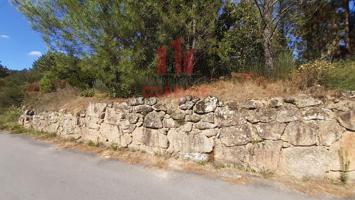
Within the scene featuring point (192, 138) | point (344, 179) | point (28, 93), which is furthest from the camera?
point (28, 93)

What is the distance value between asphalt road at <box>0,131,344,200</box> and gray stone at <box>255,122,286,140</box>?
1131 millimetres

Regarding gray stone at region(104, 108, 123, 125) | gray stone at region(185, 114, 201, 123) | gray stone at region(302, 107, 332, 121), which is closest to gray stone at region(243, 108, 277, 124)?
gray stone at region(302, 107, 332, 121)

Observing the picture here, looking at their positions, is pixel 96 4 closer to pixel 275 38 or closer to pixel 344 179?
pixel 275 38

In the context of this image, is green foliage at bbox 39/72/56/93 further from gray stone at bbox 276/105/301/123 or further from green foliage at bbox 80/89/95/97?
gray stone at bbox 276/105/301/123

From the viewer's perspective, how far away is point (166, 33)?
30.1 feet

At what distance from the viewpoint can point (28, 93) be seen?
18719mm

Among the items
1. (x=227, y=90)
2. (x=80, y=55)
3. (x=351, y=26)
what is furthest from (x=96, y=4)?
(x=351, y=26)

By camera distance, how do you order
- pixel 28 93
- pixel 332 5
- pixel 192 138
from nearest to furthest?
pixel 192 138
pixel 332 5
pixel 28 93

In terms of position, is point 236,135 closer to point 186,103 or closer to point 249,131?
point 249,131

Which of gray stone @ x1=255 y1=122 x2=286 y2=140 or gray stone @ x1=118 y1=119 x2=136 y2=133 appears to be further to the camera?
gray stone @ x1=118 y1=119 x2=136 y2=133

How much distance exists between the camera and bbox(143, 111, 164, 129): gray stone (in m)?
7.91

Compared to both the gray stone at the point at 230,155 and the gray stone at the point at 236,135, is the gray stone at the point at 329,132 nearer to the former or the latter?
the gray stone at the point at 236,135

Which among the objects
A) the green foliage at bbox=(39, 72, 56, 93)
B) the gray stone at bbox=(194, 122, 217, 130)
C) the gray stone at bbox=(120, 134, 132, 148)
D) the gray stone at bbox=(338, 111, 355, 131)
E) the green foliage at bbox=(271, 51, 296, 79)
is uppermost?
the green foliage at bbox=(39, 72, 56, 93)

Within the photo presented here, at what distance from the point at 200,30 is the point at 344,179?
19.2 ft
